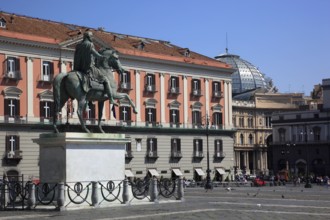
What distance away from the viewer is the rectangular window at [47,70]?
62.8 metres

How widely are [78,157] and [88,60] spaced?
14.4 ft

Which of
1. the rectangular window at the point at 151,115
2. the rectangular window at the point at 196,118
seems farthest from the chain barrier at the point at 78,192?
the rectangular window at the point at 196,118

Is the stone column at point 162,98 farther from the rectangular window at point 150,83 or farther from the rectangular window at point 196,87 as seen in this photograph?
the rectangular window at point 196,87

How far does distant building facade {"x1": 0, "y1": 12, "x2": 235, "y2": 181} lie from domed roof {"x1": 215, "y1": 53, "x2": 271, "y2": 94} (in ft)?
196

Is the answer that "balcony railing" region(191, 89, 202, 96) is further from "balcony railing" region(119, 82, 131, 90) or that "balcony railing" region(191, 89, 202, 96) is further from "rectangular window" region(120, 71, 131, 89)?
"balcony railing" region(119, 82, 131, 90)

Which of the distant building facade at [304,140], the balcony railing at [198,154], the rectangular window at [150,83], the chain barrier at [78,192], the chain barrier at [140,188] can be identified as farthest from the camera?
the distant building facade at [304,140]

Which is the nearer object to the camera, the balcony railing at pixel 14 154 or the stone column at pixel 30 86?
the balcony railing at pixel 14 154

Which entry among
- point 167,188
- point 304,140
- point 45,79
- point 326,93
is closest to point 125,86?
point 45,79

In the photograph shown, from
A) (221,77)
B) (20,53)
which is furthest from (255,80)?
(20,53)

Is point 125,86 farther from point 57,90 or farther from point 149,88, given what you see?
point 57,90

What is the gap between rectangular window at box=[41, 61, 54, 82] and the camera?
6284 cm

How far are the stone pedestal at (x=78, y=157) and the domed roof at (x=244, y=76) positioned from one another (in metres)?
113

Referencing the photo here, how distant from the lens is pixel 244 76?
14375cm

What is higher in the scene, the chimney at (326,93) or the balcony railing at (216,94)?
the chimney at (326,93)
